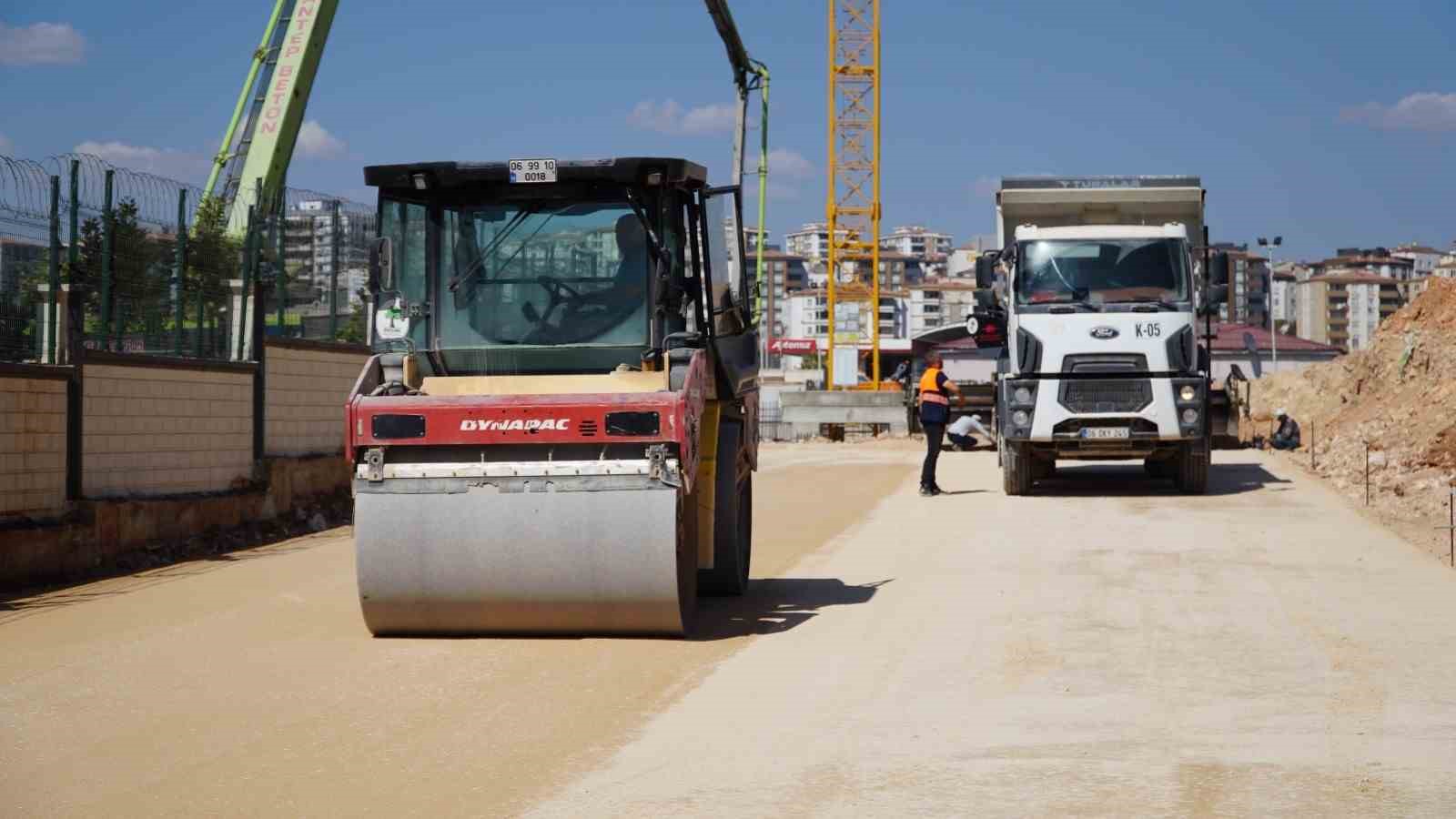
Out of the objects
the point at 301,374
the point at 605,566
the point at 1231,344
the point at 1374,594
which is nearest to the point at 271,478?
the point at 301,374

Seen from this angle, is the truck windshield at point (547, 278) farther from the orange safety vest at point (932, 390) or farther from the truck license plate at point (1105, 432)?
the truck license plate at point (1105, 432)

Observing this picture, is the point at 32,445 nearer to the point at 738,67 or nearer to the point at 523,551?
the point at 523,551

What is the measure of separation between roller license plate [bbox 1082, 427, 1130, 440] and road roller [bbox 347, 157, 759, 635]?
8.88 m

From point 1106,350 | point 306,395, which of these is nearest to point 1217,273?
point 1106,350

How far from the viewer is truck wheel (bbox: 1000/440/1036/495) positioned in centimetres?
1978

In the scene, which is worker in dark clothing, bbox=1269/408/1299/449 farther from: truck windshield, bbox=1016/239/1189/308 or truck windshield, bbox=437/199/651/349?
truck windshield, bbox=437/199/651/349

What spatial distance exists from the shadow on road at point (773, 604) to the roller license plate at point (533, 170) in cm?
281

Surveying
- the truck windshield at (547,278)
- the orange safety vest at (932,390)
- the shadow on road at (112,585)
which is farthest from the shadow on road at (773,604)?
the orange safety vest at (932,390)

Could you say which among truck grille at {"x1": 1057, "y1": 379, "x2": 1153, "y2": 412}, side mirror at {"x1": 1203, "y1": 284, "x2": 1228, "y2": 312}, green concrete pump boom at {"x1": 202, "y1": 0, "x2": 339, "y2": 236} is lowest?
truck grille at {"x1": 1057, "y1": 379, "x2": 1153, "y2": 412}

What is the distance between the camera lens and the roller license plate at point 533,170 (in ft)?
32.1

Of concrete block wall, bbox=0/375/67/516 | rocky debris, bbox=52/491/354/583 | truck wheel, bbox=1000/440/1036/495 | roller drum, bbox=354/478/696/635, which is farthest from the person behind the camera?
truck wheel, bbox=1000/440/1036/495

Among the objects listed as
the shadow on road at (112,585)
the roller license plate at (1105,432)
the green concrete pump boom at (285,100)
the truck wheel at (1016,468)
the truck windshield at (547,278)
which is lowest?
the shadow on road at (112,585)

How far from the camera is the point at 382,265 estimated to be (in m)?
10.1

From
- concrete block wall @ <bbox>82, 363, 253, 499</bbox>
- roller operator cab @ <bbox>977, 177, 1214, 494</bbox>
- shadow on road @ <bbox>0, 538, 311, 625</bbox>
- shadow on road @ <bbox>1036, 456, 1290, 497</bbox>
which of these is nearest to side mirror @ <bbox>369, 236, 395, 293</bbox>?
shadow on road @ <bbox>0, 538, 311, 625</bbox>
